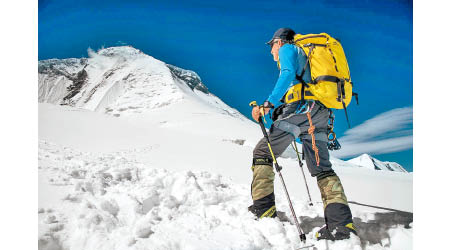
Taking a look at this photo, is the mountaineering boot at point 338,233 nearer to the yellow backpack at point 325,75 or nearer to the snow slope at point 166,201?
the snow slope at point 166,201

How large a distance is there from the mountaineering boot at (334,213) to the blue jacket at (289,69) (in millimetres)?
738

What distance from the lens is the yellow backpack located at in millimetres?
1963

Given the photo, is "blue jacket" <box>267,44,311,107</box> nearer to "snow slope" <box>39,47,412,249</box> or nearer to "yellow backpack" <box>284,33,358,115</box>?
"yellow backpack" <box>284,33,358,115</box>

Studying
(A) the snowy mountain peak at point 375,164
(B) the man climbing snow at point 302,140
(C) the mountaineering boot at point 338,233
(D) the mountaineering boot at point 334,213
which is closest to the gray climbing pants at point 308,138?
(B) the man climbing snow at point 302,140

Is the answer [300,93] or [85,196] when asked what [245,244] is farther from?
[85,196]

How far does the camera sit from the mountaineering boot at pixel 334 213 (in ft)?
6.12

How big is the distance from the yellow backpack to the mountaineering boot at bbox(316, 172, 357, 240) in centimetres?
59

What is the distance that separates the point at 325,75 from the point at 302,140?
1.96ft

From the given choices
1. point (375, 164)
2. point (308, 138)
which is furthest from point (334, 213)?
point (375, 164)
